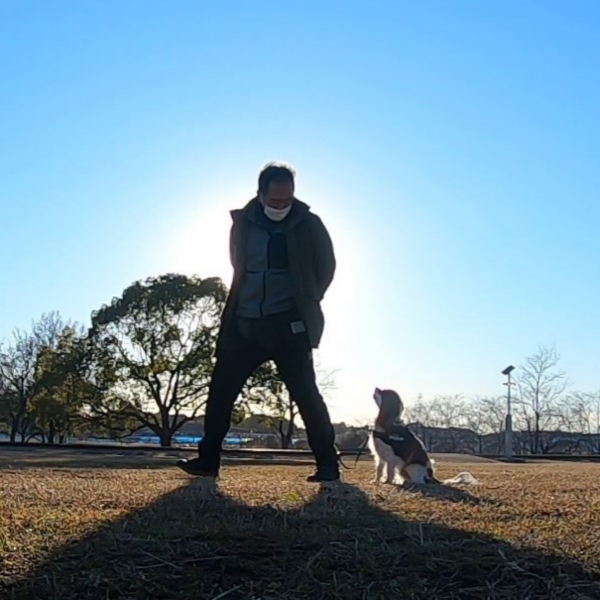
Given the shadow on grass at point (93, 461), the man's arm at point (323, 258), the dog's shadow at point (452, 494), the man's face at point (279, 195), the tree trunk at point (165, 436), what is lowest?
the tree trunk at point (165, 436)

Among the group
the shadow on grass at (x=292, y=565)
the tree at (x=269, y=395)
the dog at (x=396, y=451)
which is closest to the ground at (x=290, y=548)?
the shadow on grass at (x=292, y=565)

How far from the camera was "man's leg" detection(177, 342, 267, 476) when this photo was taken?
4488 mm

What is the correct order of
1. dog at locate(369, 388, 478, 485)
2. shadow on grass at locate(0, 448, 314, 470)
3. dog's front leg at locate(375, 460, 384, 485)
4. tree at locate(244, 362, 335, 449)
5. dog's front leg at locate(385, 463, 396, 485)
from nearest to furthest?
dog at locate(369, 388, 478, 485) → dog's front leg at locate(385, 463, 396, 485) → dog's front leg at locate(375, 460, 384, 485) → shadow on grass at locate(0, 448, 314, 470) → tree at locate(244, 362, 335, 449)

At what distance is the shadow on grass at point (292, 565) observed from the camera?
1854 mm

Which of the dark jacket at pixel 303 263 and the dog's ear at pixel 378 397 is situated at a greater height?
the dark jacket at pixel 303 263

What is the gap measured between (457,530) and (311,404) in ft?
6.42

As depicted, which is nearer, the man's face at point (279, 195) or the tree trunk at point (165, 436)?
the man's face at point (279, 195)

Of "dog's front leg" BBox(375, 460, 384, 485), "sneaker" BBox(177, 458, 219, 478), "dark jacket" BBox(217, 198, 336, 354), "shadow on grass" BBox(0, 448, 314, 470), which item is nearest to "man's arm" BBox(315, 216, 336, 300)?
"dark jacket" BBox(217, 198, 336, 354)

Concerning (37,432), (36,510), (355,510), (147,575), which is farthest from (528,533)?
(37,432)

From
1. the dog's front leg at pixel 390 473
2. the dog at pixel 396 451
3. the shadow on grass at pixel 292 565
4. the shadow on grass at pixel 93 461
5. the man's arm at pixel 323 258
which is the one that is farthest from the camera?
the shadow on grass at pixel 93 461

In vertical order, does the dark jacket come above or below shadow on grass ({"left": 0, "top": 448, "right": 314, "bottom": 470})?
above

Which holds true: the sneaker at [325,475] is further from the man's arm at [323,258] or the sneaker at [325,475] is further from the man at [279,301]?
the man's arm at [323,258]

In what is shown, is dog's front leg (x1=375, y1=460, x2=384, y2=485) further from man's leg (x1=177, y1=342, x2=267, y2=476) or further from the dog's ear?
man's leg (x1=177, y1=342, x2=267, y2=476)

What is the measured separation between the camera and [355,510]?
303 cm
